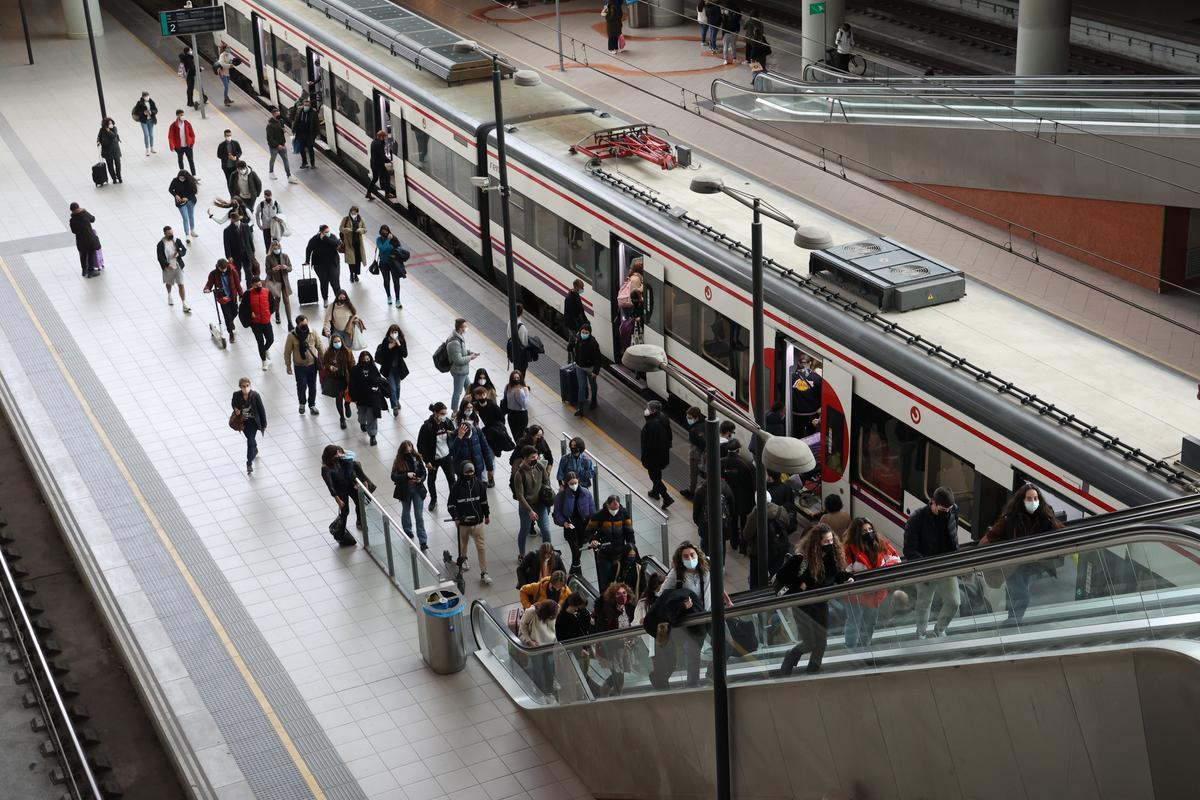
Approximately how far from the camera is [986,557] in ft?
30.5

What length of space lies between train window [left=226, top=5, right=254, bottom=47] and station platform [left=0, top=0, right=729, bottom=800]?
241 inches

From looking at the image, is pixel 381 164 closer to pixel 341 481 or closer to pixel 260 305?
pixel 260 305

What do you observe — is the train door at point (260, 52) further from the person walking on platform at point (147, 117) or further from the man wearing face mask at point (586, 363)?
the man wearing face mask at point (586, 363)

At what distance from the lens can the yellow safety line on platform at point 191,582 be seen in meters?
14.4

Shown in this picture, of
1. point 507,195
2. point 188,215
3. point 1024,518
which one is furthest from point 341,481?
point 188,215

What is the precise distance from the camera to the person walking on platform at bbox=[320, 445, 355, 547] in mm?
17609

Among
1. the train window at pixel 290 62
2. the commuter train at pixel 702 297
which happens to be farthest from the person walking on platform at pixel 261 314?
the train window at pixel 290 62

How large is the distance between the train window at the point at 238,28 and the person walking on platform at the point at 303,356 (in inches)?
734

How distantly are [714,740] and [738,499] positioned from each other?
4977mm

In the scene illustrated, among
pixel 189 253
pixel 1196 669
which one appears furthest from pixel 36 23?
pixel 1196 669

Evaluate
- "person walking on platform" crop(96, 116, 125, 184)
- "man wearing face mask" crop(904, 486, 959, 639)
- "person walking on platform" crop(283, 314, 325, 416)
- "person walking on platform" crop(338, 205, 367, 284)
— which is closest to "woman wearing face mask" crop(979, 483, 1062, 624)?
"man wearing face mask" crop(904, 486, 959, 639)

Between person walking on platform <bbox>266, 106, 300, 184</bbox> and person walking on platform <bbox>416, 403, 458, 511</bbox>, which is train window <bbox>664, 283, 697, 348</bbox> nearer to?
person walking on platform <bbox>416, 403, 458, 511</bbox>

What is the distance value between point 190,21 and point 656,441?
2191 centimetres

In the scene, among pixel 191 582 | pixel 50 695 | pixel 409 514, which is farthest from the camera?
pixel 409 514
